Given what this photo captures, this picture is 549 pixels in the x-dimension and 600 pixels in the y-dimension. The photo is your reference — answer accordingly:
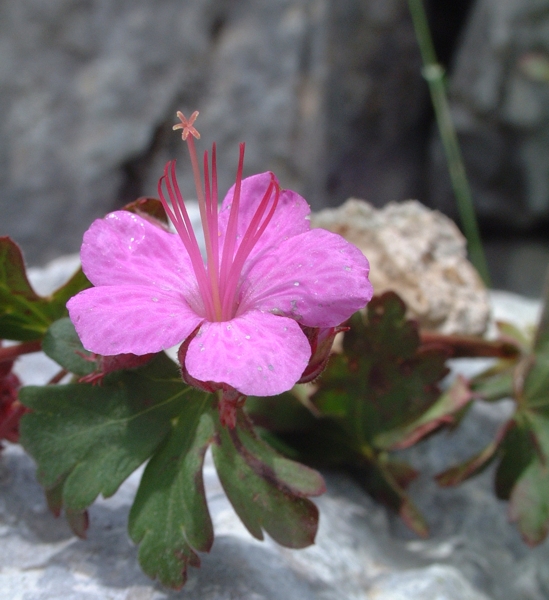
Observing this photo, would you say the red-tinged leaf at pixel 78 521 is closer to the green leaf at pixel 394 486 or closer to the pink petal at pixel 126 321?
the pink petal at pixel 126 321

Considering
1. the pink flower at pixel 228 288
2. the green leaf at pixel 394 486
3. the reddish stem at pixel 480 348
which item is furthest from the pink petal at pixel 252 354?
the reddish stem at pixel 480 348

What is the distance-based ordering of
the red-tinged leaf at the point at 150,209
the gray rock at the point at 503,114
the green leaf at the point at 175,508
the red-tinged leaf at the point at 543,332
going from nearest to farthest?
1. the green leaf at the point at 175,508
2. the red-tinged leaf at the point at 150,209
3. the red-tinged leaf at the point at 543,332
4. the gray rock at the point at 503,114

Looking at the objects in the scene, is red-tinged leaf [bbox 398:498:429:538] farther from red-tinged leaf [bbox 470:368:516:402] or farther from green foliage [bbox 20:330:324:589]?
green foliage [bbox 20:330:324:589]

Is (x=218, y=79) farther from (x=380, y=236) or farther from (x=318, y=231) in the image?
(x=318, y=231)

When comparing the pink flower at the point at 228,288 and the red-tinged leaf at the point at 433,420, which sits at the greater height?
the pink flower at the point at 228,288

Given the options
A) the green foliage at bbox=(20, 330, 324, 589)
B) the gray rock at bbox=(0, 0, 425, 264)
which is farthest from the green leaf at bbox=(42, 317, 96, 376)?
the gray rock at bbox=(0, 0, 425, 264)

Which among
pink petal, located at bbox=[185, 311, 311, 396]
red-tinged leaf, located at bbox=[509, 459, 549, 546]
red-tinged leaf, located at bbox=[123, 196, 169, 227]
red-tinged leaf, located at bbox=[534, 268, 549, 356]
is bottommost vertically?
red-tinged leaf, located at bbox=[509, 459, 549, 546]
